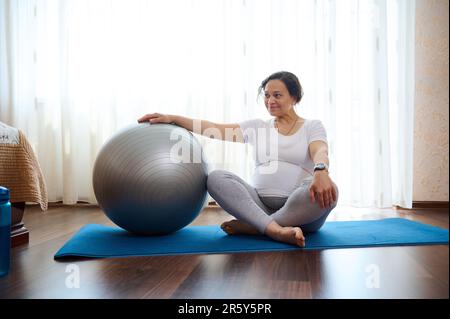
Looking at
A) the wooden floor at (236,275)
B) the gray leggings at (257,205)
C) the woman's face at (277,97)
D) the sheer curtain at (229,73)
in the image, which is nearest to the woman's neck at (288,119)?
the woman's face at (277,97)

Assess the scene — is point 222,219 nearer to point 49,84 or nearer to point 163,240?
point 163,240

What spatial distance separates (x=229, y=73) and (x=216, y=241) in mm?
1832

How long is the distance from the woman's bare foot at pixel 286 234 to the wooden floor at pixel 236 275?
0.07 m

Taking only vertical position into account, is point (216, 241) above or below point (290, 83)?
below

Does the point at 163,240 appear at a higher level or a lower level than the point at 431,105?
lower

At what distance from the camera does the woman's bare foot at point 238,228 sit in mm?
1947

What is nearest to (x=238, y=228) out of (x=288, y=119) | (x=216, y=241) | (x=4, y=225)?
(x=216, y=241)

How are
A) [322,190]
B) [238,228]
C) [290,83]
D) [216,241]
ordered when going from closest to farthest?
[322,190] < [216,241] < [238,228] < [290,83]

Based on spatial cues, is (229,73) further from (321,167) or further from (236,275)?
(236,275)

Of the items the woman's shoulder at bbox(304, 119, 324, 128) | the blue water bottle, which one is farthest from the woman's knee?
the blue water bottle

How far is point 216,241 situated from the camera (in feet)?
6.07

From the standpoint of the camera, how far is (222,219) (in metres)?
2.68

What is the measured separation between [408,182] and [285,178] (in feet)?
5.55
